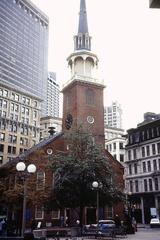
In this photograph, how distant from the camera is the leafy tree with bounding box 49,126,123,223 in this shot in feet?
94.9

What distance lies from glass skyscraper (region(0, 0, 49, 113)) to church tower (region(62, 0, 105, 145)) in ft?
218

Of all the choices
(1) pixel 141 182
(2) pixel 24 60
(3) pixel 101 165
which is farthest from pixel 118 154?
(2) pixel 24 60

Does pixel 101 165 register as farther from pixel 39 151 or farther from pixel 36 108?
pixel 36 108

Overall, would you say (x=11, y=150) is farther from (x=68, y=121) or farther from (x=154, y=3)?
(x=154, y=3)

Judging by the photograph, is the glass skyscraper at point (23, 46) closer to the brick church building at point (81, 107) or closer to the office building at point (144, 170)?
the brick church building at point (81, 107)

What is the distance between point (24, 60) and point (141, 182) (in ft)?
302

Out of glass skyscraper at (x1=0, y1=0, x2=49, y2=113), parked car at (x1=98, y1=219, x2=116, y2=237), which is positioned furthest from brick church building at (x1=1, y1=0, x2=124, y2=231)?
glass skyscraper at (x1=0, y1=0, x2=49, y2=113)

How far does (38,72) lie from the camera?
14438cm

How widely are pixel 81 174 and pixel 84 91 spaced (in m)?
22.0

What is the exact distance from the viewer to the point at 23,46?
437 feet

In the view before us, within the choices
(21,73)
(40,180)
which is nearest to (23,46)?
(21,73)

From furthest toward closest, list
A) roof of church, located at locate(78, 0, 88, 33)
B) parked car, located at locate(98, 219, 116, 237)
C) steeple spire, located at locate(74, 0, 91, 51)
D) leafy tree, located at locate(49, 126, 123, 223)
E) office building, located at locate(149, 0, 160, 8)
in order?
roof of church, located at locate(78, 0, 88, 33), steeple spire, located at locate(74, 0, 91, 51), leafy tree, located at locate(49, 126, 123, 223), parked car, located at locate(98, 219, 116, 237), office building, located at locate(149, 0, 160, 8)

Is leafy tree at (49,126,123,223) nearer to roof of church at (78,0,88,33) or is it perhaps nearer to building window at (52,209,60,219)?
building window at (52,209,60,219)

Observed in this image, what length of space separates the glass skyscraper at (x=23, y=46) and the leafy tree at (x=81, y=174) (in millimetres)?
86160
